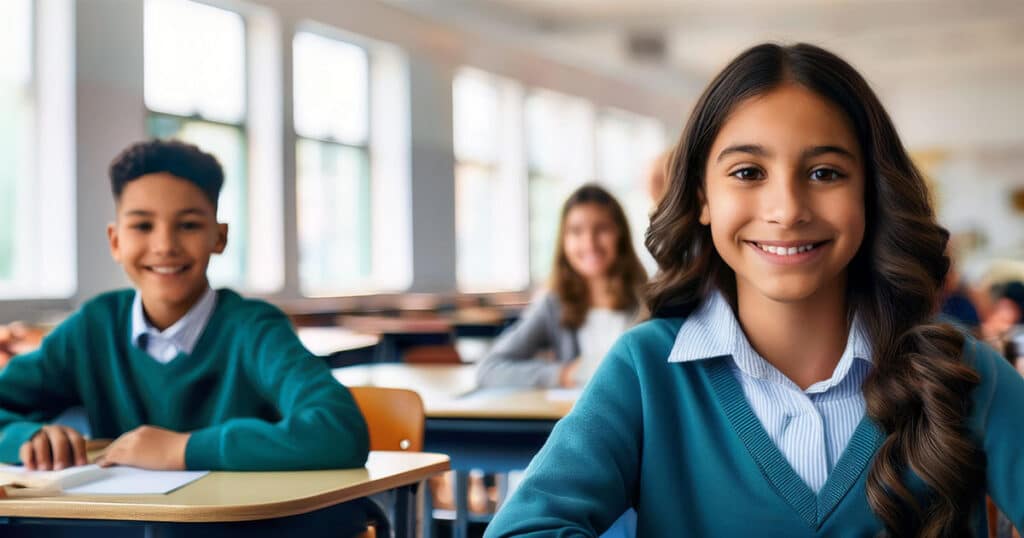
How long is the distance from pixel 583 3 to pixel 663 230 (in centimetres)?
940

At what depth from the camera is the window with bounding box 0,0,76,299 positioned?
20.5ft

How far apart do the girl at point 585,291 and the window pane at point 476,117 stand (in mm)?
6618

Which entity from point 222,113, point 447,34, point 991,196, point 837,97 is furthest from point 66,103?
point 991,196

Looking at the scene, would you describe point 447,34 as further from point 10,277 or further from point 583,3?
point 10,277

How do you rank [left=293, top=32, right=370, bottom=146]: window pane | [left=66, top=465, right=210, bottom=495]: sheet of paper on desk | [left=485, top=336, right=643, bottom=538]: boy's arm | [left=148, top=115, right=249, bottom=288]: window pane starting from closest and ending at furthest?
[left=485, top=336, right=643, bottom=538]: boy's arm < [left=66, top=465, right=210, bottom=495]: sheet of paper on desk < [left=148, top=115, right=249, bottom=288]: window pane < [left=293, top=32, right=370, bottom=146]: window pane

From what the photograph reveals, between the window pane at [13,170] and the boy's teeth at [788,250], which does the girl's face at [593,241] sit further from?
the window pane at [13,170]

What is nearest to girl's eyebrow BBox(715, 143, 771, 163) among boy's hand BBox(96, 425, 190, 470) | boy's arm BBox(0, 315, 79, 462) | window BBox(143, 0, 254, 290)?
boy's hand BBox(96, 425, 190, 470)

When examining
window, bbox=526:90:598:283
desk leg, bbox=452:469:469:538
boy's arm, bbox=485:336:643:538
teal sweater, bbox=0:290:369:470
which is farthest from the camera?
window, bbox=526:90:598:283

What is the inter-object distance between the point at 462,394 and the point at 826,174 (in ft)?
6.95

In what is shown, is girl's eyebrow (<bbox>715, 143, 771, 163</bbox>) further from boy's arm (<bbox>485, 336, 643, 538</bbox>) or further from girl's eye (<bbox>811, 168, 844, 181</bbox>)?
boy's arm (<bbox>485, 336, 643, 538</bbox>)

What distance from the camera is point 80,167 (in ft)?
21.3

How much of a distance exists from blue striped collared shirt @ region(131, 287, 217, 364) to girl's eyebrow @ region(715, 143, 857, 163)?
46.5 inches

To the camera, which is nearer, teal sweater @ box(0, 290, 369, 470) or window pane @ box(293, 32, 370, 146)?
teal sweater @ box(0, 290, 369, 470)

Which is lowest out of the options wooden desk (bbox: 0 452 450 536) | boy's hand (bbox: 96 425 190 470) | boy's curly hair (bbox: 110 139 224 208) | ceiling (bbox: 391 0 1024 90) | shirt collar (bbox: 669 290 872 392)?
wooden desk (bbox: 0 452 450 536)
